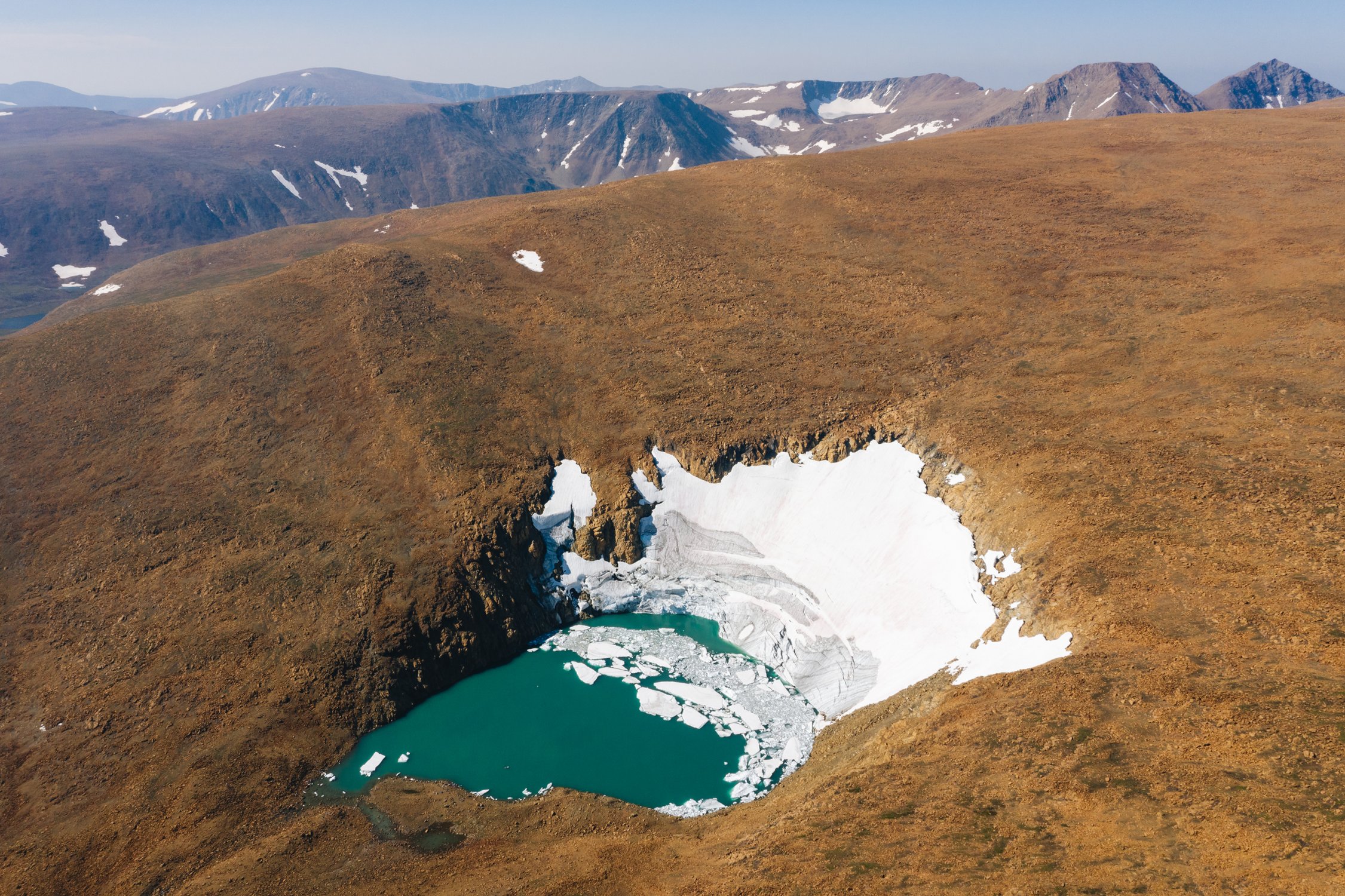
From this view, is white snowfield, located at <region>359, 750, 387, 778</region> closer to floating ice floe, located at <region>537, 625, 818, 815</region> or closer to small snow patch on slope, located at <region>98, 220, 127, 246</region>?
floating ice floe, located at <region>537, 625, 818, 815</region>

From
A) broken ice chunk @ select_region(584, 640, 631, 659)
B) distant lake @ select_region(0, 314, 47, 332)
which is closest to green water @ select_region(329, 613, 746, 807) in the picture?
→ broken ice chunk @ select_region(584, 640, 631, 659)

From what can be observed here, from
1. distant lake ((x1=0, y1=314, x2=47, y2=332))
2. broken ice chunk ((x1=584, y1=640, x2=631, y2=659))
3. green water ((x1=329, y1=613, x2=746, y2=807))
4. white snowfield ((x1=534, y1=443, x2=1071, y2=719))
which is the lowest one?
green water ((x1=329, y1=613, x2=746, y2=807))

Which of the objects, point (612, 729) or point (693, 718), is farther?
point (693, 718)

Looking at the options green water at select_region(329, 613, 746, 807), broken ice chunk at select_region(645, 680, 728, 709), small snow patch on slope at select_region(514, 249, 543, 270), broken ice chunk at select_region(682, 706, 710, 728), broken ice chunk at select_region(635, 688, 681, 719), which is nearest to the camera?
green water at select_region(329, 613, 746, 807)

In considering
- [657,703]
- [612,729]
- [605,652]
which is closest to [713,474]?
[605,652]

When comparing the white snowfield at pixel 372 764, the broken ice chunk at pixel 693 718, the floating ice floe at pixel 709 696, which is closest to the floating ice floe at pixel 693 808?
the floating ice floe at pixel 709 696

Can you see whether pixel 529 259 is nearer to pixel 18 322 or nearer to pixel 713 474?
pixel 713 474
